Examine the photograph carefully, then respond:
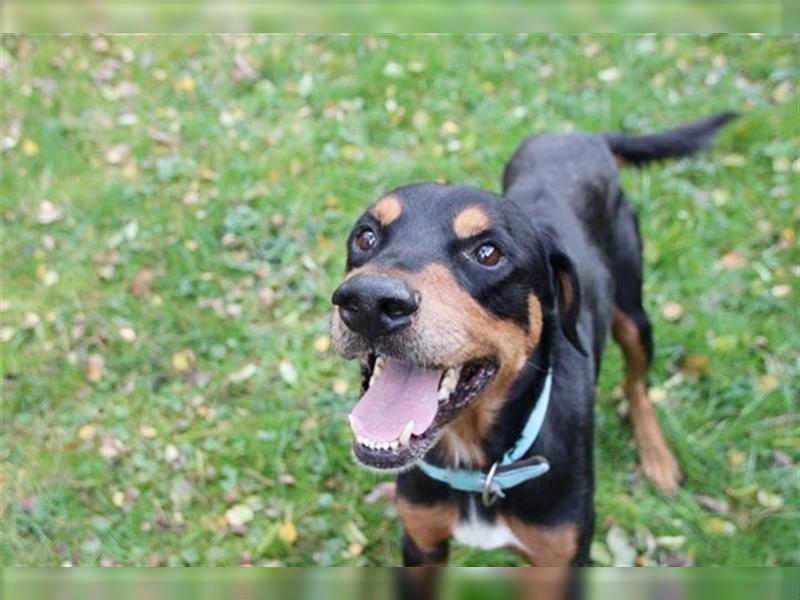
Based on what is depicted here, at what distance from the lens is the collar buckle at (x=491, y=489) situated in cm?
340

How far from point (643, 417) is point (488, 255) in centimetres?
210

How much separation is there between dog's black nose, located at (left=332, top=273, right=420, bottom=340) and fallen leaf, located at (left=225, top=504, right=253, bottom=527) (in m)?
2.30

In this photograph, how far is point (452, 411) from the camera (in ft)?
10.3

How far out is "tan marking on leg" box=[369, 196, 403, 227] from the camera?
3303 mm

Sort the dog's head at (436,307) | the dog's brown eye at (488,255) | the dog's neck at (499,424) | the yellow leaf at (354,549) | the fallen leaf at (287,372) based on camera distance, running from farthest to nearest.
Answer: the fallen leaf at (287,372) → the yellow leaf at (354,549) → the dog's neck at (499,424) → the dog's brown eye at (488,255) → the dog's head at (436,307)

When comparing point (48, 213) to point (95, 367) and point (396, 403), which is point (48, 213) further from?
point (396, 403)

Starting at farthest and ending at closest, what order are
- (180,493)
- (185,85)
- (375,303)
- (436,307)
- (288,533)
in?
(185,85) → (180,493) → (288,533) → (436,307) → (375,303)

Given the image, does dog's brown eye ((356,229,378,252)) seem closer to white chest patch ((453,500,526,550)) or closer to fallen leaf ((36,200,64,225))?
white chest patch ((453,500,526,550))

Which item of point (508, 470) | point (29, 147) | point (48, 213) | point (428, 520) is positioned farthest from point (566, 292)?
point (29, 147)

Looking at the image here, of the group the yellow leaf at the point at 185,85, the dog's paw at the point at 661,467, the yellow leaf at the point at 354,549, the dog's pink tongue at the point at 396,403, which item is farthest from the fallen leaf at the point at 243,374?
the yellow leaf at the point at 185,85

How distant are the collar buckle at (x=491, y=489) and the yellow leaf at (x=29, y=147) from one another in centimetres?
502

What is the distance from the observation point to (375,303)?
2750mm

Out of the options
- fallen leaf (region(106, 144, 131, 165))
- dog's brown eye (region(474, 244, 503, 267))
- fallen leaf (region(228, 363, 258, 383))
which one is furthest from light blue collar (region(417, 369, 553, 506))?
fallen leaf (region(106, 144, 131, 165))

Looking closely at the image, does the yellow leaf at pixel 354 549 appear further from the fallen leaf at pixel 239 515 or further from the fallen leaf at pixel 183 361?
the fallen leaf at pixel 183 361
